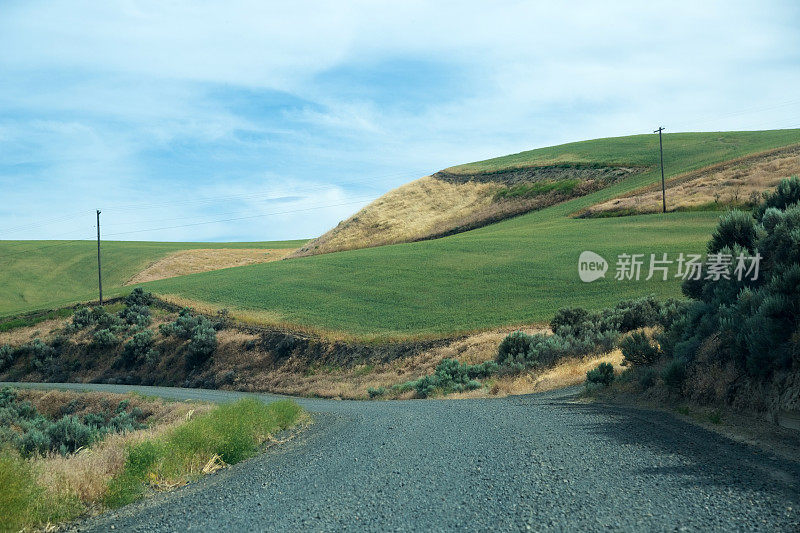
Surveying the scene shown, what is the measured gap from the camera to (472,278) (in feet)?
140

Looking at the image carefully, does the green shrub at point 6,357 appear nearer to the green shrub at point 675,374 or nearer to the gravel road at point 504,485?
the gravel road at point 504,485

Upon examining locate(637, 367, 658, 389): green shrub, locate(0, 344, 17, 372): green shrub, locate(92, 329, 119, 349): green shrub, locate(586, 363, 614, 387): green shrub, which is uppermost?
locate(637, 367, 658, 389): green shrub

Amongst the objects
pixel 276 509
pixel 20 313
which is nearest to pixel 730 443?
pixel 276 509

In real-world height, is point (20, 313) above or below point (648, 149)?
below

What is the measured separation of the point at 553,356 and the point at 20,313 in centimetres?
5303

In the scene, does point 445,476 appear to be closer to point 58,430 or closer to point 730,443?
point 730,443

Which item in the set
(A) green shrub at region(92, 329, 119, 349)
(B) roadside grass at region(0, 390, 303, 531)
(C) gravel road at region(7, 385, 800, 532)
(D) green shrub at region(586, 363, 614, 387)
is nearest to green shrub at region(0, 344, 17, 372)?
(A) green shrub at region(92, 329, 119, 349)

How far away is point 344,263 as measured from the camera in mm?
55531

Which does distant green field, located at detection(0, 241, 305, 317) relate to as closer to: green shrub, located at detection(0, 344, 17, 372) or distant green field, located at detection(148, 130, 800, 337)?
distant green field, located at detection(148, 130, 800, 337)

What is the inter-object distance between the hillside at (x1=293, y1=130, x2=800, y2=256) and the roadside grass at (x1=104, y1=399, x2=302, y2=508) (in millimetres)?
65604

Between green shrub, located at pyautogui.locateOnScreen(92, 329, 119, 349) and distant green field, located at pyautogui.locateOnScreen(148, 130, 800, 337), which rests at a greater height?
distant green field, located at pyautogui.locateOnScreen(148, 130, 800, 337)

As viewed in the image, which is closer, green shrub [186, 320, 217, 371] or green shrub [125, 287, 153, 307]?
green shrub [186, 320, 217, 371]

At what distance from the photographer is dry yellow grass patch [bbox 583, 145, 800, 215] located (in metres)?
50.3

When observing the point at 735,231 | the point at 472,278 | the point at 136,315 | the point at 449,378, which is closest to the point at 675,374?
the point at 735,231
